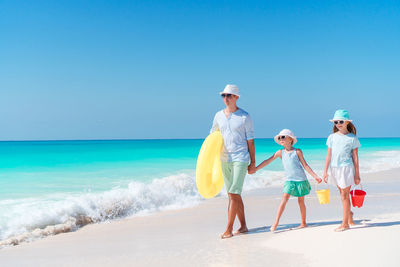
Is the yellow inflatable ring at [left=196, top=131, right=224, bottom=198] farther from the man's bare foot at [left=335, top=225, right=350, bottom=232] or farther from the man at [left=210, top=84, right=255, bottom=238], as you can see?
the man's bare foot at [left=335, top=225, right=350, bottom=232]

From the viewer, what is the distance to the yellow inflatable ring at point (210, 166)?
4414 millimetres

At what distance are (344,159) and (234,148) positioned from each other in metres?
1.19

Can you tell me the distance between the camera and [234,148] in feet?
14.2

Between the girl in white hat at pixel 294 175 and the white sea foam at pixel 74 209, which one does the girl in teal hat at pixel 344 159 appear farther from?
the white sea foam at pixel 74 209

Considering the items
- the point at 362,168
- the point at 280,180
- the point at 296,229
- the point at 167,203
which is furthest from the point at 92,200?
the point at 362,168

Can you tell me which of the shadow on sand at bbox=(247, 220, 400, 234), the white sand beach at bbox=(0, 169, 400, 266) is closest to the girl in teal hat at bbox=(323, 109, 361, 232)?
the shadow on sand at bbox=(247, 220, 400, 234)

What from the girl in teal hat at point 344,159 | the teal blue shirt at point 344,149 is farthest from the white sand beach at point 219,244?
the teal blue shirt at point 344,149

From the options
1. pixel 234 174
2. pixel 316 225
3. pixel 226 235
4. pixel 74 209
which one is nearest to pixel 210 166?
pixel 234 174

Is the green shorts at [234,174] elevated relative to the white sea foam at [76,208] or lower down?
elevated

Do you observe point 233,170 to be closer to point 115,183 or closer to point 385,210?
point 385,210

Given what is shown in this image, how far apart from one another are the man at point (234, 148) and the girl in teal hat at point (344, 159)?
899 millimetres

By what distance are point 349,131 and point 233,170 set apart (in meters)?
1.36

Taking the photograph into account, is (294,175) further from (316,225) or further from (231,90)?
(231,90)

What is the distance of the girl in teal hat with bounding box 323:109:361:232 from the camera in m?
4.23
